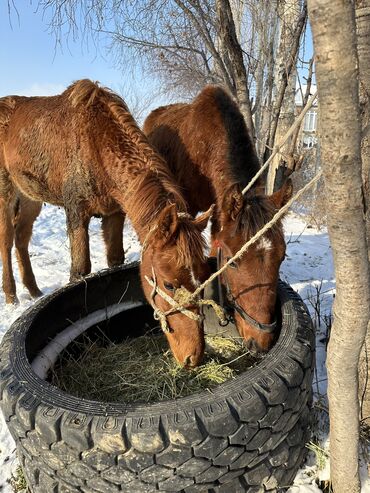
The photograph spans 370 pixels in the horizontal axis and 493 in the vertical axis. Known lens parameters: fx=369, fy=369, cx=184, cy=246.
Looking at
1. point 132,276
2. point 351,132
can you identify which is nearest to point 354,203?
point 351,132

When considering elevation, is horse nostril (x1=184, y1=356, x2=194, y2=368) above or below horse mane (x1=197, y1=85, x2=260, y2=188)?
below

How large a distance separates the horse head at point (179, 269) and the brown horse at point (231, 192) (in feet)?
1.05

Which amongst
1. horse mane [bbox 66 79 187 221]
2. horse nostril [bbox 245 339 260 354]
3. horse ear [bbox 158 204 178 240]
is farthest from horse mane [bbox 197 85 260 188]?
horse nostril [bbox 245 339 260 354]

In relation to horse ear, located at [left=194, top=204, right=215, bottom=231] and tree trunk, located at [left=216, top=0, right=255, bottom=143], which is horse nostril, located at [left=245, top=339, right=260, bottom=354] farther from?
tree trunk, located at [left=216, top=0, right=255, bottom=143]

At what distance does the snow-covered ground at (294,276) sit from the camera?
227cm

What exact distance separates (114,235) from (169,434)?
115 inches

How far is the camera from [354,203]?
1415 mm

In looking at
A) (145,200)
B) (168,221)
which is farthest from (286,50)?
(168,221)

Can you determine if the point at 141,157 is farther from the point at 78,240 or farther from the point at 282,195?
the point at 282,195

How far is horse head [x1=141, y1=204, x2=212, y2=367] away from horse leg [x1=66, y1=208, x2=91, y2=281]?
1.21 metres

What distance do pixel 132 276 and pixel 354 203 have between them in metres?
2.37

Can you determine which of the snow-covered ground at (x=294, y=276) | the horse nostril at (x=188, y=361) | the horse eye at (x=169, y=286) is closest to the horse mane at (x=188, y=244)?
the horse eye at (x=169, y=286)

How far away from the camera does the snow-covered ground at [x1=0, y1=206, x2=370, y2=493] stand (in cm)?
227

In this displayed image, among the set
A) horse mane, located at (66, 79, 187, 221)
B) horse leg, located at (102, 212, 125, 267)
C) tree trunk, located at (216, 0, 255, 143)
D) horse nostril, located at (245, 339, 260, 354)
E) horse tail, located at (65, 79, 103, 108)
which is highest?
tree trunk, located at (216, 0, 255, 143)
